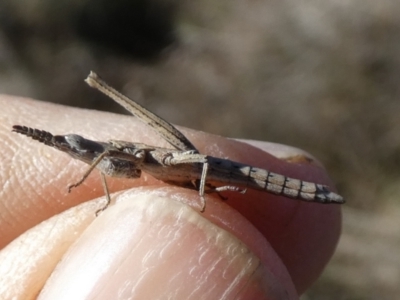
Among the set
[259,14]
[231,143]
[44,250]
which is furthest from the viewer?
[259,14]

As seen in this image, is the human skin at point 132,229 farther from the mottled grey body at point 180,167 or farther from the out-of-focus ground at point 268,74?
the out-of-focus ground at point 268,74

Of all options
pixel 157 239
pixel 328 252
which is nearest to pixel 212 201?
pixel 157 239

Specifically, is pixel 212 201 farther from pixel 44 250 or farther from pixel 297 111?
pixel 297 111

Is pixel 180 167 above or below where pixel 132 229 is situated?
above

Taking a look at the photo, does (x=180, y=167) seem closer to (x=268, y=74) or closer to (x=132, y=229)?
(x=132, y=229)

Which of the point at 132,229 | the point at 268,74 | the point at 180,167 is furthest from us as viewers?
the point at 268,74

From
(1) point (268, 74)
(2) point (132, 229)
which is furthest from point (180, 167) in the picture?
(1) point (268, 74)

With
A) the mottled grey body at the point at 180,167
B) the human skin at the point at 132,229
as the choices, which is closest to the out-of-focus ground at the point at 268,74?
the human skin at the point at 132,229

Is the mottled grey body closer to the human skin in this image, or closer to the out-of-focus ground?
the human skin
